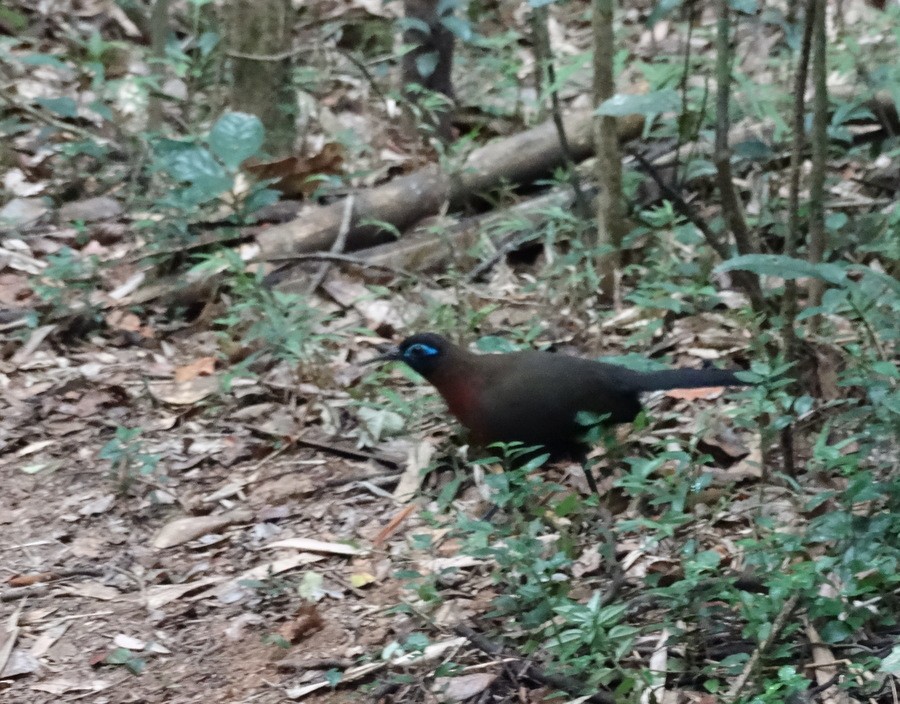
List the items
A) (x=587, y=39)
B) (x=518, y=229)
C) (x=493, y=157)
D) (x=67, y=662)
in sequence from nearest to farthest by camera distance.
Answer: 1. (x=67, y=662)
2. (x=518, y=229)
3. (x=493, y=157)
4. (x=587, y=39)

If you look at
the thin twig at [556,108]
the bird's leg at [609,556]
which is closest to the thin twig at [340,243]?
the thin twig at [556,108]

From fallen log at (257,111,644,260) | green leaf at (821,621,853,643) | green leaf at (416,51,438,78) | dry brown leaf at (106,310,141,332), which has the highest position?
green leaf at (416,51,438,78)

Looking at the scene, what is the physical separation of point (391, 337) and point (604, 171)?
124cm

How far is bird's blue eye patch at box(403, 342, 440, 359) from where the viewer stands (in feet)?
12.1

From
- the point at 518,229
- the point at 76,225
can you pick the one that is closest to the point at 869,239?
the point at 518,229

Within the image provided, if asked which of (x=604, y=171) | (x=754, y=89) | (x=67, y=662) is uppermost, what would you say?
(x=754, y=89)

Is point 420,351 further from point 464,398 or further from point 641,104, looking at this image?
point 641,104

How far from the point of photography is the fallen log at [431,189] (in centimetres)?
538

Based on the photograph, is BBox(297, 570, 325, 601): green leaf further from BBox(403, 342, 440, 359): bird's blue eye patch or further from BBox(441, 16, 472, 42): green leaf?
BBox(441, 16, 472, 42): green leaf

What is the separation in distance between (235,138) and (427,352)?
1764mm

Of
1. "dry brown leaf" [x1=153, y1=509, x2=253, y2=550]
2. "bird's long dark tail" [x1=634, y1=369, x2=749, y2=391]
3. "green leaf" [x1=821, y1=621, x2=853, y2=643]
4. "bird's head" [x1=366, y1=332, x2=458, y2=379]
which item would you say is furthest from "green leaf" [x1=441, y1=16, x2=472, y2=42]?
"green leaf" [x1=821, y1=621, x2=853, y2=643]

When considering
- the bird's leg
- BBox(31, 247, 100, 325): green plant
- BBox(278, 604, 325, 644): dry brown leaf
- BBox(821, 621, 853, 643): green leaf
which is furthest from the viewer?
BBox(31, 247, 100, 325): green plant

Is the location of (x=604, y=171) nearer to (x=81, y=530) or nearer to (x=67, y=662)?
(x=81, y=530)

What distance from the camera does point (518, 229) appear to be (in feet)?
17.6
